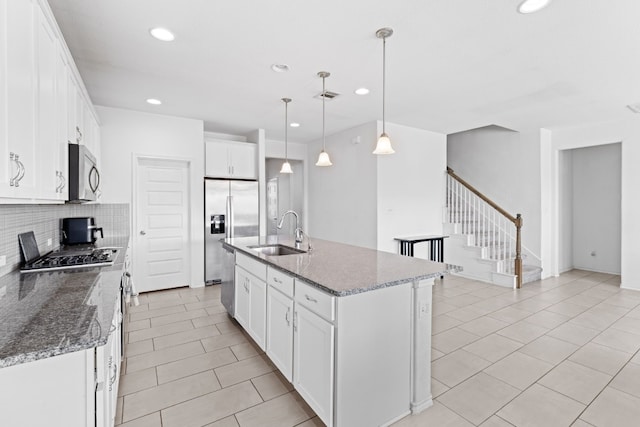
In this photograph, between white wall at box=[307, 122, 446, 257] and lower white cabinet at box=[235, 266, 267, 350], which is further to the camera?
white wall at box=[307, 122, 446, 257]

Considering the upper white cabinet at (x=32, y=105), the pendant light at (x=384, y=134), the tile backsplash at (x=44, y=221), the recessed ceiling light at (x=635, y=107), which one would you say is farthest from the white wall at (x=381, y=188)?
the upper white cabinet at (x=32, y=105)

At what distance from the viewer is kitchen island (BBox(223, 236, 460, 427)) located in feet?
5.61

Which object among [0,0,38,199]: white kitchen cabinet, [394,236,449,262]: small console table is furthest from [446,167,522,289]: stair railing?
[0,0,38,199]: white kitchen cabinet

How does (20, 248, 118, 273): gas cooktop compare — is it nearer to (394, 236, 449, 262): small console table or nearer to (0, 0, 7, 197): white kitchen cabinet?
(0, 0, 7, 197): white kitchen cabinet

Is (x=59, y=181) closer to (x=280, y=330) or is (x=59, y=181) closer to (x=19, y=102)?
(x=19, y=102)

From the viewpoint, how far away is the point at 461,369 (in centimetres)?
253

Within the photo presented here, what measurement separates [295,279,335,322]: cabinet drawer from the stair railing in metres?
4.72

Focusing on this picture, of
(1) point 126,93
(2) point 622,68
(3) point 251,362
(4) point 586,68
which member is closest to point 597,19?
(4) point 586,68

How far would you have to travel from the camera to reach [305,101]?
4.10 meters

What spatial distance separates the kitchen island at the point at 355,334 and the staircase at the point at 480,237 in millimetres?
3689

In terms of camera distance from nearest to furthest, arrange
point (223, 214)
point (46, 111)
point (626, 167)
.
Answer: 1. point (46, 111)
2. point (626, 167)
3. point (223, 214)

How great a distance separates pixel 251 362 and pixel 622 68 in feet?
14.7

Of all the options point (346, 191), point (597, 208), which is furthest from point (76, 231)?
point (597, 208)

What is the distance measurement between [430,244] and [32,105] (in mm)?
5353
